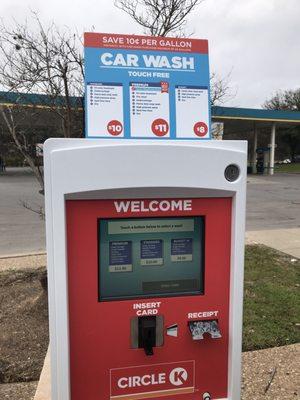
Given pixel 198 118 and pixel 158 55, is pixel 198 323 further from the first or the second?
pixel 158 55

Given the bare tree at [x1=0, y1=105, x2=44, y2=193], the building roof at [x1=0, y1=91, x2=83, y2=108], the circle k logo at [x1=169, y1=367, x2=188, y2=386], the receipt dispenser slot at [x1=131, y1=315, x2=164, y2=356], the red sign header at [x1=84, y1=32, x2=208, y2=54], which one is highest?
the red sign header at [x1=84, y1=32, x2=208, y2=54]

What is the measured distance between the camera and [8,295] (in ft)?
16.8

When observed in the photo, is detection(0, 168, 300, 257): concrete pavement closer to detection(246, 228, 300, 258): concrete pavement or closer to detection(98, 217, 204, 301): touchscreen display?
detection(246, 228, 300, 258): concrete pavement

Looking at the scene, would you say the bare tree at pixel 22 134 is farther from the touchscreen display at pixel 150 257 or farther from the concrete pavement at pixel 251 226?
the touchscreen display at pixel 150 257

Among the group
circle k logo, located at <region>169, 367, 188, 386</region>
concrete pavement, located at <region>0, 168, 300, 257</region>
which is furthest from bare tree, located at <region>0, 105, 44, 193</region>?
circle k logo, located at <region>169, 367, 188, 386</region>

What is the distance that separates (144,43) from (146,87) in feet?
0.82

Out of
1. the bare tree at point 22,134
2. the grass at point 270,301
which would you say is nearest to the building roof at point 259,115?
the grass at point 270,301

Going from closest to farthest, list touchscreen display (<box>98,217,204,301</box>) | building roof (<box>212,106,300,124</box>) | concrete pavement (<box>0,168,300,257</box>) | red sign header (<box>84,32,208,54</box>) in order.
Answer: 1. touchscreen display (<box>98,217,204,301</box>)
2. red sign header (<box>84,32,208,54</box>)
3. concrete pavement (<box>0,168,300,257</box>)
4. building roof (<box>212,106,300,124</box>)

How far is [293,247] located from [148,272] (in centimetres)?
645

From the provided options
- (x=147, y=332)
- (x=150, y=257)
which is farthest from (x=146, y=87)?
(x=147, y=332)

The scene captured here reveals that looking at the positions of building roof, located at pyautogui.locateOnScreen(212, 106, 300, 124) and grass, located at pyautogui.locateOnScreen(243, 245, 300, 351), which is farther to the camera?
building roof, located at pyautogui.locateOnScreen(212, 106, 300, 124)

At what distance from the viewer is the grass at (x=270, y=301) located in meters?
4.07

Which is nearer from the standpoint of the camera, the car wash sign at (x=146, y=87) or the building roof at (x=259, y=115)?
the car wash sign at (x=146, y=87)

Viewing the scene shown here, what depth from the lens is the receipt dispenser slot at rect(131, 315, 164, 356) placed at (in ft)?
6.82
